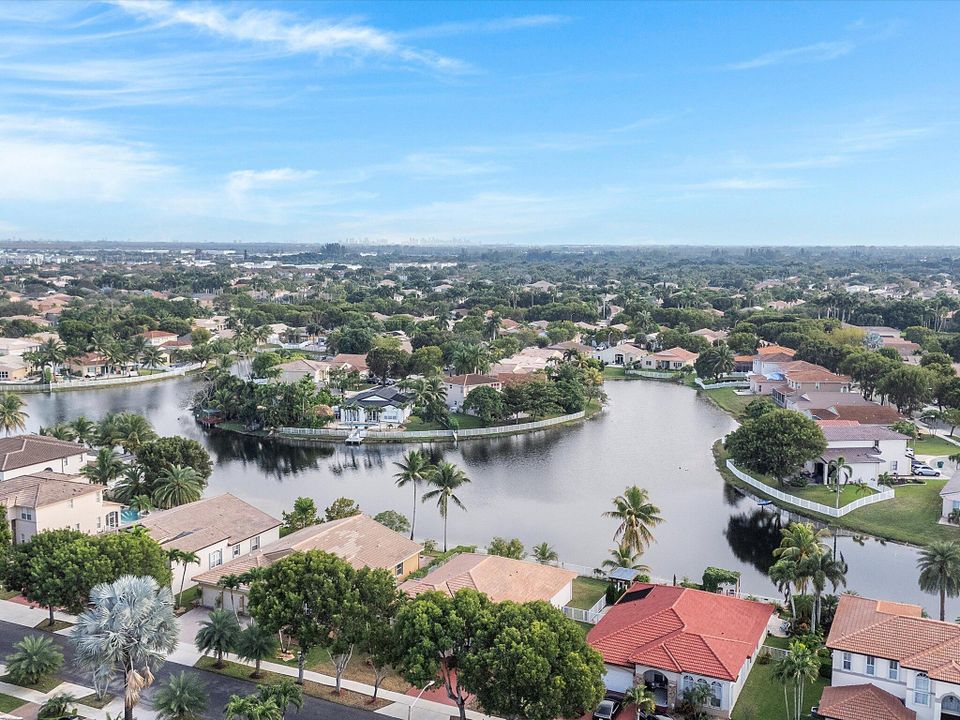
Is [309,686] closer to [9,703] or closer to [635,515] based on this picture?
[9,703]

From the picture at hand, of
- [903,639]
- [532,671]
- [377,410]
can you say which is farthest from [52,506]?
[377,410]

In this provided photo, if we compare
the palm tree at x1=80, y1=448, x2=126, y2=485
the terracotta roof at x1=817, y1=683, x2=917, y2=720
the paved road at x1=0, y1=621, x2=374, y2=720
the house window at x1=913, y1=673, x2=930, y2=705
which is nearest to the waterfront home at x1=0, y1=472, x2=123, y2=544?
the palm tree at x1=80, y1=448, x2=126, y2=485

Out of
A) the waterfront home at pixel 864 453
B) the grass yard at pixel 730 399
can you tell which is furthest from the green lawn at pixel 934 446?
the grass yard at pixel 730 399

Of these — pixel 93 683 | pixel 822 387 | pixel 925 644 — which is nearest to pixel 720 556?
pixel 925 644

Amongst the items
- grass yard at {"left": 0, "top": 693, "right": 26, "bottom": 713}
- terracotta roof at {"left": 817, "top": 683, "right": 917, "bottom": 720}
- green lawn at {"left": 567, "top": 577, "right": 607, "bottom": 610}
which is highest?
terracotta roof at {"left": 817, "top": 683, "right": 917, "bottom": 720}

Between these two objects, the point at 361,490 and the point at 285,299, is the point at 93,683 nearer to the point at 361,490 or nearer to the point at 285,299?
the point at 361,490

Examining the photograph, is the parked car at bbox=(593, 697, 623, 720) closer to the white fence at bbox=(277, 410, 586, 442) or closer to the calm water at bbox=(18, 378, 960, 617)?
the calm water at bbox=(18, 378, 960, 617)
